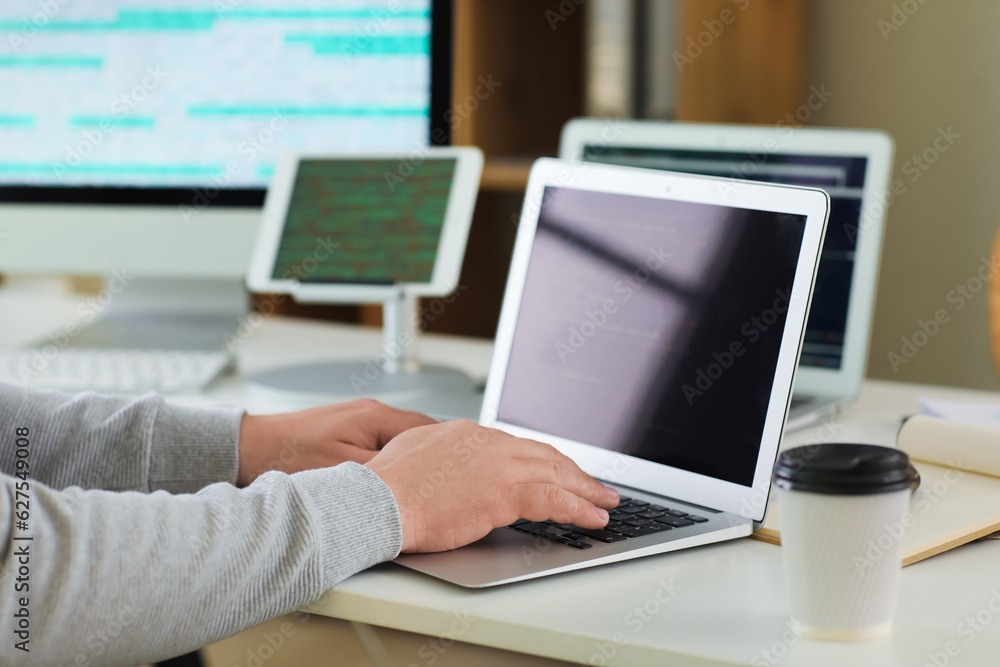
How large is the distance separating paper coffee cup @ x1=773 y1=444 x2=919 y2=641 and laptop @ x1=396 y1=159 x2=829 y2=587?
0.14m

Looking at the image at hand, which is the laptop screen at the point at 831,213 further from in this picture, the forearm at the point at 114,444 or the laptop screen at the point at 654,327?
the forearm at the point at 114,444

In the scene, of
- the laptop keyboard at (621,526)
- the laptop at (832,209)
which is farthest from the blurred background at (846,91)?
the laptop keyboard at (621,526)

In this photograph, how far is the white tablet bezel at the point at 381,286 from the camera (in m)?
1.21

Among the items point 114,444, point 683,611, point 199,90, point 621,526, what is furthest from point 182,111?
point 683,611

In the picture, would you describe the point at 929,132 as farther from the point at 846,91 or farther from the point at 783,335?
the point at 783,335

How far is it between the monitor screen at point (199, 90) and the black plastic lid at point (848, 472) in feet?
2.88

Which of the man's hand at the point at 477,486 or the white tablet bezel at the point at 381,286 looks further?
the white tablet bezel at the point at 381,286

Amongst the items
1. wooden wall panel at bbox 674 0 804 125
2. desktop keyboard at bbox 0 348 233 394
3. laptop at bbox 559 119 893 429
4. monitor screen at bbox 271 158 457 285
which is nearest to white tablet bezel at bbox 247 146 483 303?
monitor screen at bbox 271 158 457 285

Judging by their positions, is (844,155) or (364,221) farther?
(364,221)

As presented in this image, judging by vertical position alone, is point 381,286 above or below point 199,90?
below

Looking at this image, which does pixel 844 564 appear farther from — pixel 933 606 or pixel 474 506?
pixel 474 506

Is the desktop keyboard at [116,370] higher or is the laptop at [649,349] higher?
the laptop at [649,349]

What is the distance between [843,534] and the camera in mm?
546

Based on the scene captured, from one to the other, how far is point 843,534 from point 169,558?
38cm
